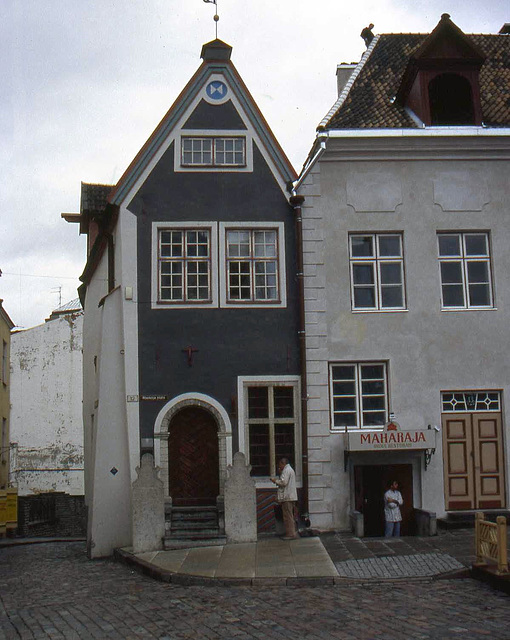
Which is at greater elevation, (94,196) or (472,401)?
(94,196)

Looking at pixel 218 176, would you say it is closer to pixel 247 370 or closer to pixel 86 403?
pixel 247 370

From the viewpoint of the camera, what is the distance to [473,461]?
1966 cm

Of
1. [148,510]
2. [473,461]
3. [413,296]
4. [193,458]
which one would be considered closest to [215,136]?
[413,296]

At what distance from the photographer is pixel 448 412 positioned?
778 inches

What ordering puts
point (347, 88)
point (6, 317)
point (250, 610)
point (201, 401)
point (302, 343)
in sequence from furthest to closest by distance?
point (6, 317)
point (347, 88)
point (302, 343)
point (201, 401)
point (250, 610)

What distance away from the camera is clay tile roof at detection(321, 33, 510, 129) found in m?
20.8

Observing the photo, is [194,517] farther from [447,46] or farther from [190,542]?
[447,46]

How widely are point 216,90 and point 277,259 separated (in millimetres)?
4232

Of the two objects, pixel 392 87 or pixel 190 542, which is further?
pixel 392 87

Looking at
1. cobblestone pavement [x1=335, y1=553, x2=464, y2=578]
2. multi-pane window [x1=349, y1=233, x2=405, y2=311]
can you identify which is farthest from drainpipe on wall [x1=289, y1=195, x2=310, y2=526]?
cobblestone pavement [x1=335, y1=553, x2=464, y2=578]

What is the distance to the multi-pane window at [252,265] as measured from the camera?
65.4 feet

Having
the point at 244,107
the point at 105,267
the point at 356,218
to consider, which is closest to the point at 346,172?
the point at 356,218

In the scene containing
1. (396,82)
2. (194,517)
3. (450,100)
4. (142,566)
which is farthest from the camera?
(396,82)

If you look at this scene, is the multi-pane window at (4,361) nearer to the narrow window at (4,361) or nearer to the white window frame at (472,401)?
the narrow window at (4,361)
